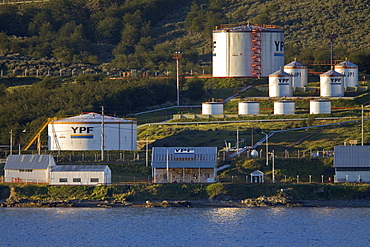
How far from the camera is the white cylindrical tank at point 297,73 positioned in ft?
497

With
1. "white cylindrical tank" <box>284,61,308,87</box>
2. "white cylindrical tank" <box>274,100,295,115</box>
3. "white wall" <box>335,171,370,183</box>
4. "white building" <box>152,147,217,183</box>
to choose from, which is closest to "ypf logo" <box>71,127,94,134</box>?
"white building" <box>152,147,217,183</box>

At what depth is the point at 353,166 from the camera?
102m

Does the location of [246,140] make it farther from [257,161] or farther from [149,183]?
[149,183]

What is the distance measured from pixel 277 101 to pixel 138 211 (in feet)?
150

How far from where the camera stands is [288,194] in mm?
98000

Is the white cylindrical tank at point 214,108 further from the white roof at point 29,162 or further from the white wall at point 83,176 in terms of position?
the white wall at point 83,176

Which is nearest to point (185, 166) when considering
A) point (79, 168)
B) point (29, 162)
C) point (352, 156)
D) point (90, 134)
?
point (79, 168)

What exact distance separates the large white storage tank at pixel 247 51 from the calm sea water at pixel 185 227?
203 ft

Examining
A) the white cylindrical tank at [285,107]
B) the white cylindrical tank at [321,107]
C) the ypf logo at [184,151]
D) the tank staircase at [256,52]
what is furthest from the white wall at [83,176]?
the tank staircase at [256,52]

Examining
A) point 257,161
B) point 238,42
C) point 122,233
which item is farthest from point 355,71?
point 122,233

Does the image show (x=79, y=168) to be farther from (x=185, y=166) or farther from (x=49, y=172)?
(x=185, y=166)

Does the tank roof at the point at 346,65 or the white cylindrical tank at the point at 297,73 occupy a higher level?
the tank roof at the point at 346,65

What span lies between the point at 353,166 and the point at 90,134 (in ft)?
104

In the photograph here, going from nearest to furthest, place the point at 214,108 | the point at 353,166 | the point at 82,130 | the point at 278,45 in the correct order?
the point at 353,166 < the point at 82,130 < the point at 214,108 < the point at 278,45
